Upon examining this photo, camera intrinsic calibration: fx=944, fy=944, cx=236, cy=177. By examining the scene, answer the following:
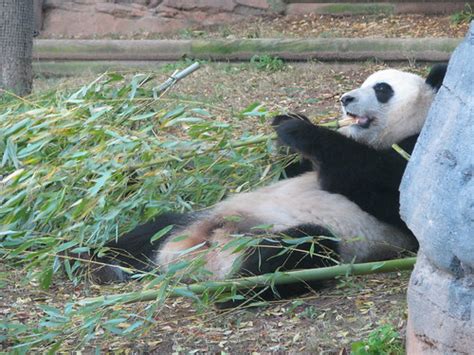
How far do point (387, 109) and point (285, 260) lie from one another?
3.16ft

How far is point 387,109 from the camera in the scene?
4.13 metres

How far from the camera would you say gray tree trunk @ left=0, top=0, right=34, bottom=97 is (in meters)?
6.12

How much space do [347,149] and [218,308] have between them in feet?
2.78

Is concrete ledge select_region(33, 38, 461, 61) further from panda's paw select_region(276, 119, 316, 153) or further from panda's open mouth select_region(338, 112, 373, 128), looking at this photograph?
panda's paw select_region(276, 119, 316, 153)

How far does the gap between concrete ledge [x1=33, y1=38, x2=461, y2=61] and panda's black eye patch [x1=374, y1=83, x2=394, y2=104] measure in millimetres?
2291

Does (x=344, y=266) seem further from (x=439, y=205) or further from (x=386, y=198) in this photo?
(x=439, y=205)

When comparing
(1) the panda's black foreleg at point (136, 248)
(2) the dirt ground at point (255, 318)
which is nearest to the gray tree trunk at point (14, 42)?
(2) the dirt ground at point (255, 318)

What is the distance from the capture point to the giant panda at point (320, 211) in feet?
11.9

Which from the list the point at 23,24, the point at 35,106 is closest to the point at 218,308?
the point at 35,106

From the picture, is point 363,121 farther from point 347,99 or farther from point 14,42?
point 14,42

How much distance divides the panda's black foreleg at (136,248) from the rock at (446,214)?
1.67 meters

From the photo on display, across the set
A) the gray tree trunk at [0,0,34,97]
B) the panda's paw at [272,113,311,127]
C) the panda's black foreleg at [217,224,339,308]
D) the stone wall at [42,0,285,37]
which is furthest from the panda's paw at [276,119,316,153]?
the stone wall at [42,0,285,37]

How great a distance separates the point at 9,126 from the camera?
4.63m

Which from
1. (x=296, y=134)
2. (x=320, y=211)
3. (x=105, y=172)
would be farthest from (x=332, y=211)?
(x=105, y=172)
